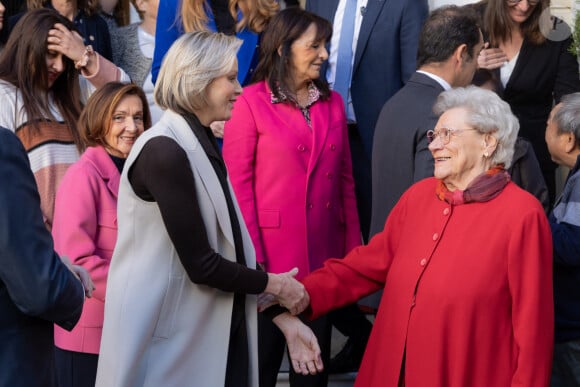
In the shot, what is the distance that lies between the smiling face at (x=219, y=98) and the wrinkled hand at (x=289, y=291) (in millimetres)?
647

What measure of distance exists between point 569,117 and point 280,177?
1442 mm

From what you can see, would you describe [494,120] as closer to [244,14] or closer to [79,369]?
[79,369]

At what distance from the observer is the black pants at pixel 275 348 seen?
521 cm

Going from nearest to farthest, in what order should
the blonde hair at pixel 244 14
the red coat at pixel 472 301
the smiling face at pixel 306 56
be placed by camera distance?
the red coat at pixel 472 301
the smiling face at pixel 306 56
the blonde hair at pixel 244 14

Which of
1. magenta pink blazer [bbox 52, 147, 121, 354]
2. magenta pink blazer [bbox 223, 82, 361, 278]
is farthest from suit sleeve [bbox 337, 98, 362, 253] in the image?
magenta pink blazer [bbox 52, 147, 121, 354]

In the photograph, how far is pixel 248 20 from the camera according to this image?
596cm

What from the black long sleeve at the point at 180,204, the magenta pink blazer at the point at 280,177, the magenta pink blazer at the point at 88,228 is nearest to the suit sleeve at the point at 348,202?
the magenta pink blazer at the point at 280,177

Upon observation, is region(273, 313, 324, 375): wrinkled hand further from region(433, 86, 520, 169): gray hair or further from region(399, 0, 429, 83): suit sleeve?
region(399, 0, 429, 83): suit sleeve

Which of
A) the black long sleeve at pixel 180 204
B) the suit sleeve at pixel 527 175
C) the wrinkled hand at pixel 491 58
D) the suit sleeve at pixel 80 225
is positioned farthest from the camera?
the wrinkled hand at pixel 491 58

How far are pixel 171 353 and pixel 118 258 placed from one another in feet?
1.31

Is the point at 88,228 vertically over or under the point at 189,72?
under

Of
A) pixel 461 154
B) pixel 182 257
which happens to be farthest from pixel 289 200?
pixel 182 257

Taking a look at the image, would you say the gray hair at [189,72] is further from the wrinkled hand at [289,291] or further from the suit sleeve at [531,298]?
the suit sleeve at [531,298]

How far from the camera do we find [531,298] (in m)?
3.95
